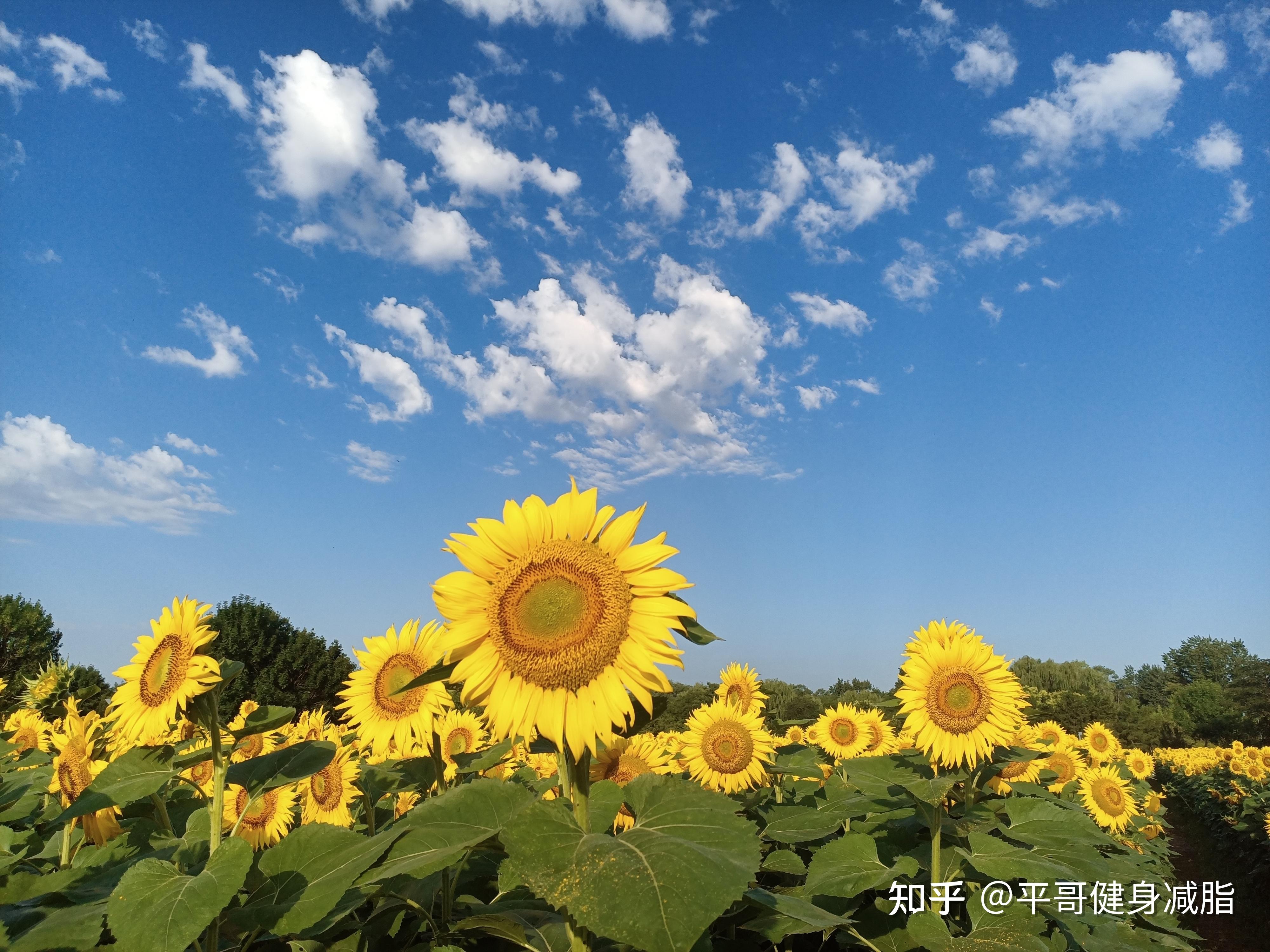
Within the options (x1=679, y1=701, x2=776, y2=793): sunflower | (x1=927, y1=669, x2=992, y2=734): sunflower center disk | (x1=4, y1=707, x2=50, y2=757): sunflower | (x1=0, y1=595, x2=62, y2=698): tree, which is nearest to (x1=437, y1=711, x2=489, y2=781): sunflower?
(x1=679, y1=701, x2=776, y2=793): sunflower

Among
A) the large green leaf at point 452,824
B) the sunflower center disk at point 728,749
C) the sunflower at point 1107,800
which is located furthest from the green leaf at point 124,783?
the sunflower at point 1107,800

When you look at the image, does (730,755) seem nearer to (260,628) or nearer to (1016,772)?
(1016,772)

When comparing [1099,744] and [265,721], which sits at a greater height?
[1099,744]

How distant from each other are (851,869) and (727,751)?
3.00m

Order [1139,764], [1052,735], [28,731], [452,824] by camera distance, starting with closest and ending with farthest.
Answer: [452,824]
[28,731]
[1052,735]
[1139,764]

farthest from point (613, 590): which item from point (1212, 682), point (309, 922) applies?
point (1212, 682)

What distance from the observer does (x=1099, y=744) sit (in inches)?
499

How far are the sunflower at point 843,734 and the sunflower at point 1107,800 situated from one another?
399 cm

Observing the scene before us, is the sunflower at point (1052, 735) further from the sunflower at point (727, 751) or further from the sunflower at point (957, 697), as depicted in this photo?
the sunflower at point (957, 697)

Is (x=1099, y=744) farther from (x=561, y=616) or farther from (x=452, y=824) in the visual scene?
(x=452, y=824)

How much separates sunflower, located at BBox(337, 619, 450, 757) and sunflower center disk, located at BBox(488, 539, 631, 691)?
1.20 m

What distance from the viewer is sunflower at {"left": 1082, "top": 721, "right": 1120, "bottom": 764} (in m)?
12.1

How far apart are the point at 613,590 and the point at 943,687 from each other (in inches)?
139

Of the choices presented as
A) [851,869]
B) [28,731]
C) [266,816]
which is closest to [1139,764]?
[851,869]
